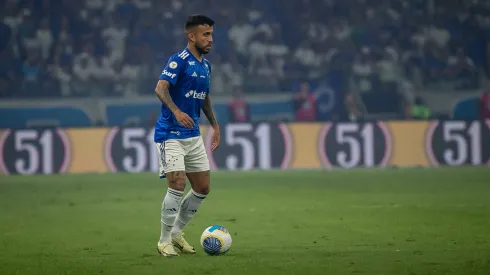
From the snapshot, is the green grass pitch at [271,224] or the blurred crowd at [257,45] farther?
the blurred crowd at [257,45]

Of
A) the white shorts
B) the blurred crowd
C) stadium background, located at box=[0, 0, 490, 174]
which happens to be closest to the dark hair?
the white shorts

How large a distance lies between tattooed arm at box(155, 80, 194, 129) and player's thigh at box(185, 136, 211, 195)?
0.39 m

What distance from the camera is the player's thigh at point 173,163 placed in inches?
343

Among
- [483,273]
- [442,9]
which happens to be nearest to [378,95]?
[442,9]

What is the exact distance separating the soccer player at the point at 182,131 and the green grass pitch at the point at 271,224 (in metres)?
0.42

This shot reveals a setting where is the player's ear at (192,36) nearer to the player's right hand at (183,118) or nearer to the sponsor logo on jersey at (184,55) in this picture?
the sponsor logo on jersey at (184,55)

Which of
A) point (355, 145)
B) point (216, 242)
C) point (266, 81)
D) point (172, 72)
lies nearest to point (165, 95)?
point (172, 72)

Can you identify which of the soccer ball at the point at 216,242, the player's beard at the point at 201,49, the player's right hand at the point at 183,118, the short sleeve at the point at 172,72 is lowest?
the soccer ball at the point at 216,242

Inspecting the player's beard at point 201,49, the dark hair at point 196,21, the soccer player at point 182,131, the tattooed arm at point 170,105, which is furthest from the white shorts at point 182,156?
the dark hair at point 196,21

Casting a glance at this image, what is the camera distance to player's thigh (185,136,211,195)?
29.6ft

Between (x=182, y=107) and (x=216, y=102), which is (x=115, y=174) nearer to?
(x=216, y=102)

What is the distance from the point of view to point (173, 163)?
8711 mm

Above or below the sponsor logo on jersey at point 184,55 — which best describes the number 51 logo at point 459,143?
below

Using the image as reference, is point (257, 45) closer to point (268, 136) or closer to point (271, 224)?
point (268, 136)
